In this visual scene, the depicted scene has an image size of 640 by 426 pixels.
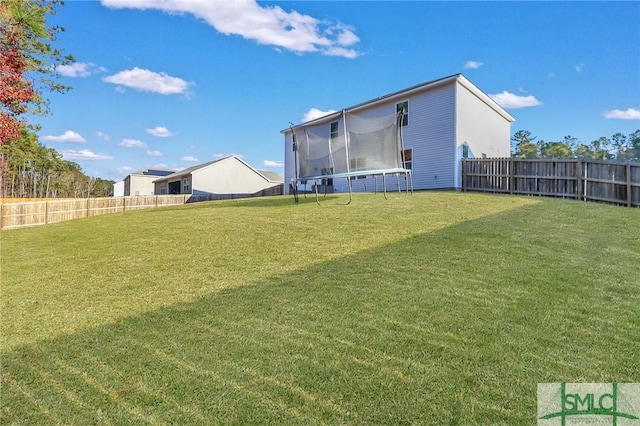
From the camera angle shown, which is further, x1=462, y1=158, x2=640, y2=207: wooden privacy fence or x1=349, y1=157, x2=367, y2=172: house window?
x1=349, y1=157, x2=367, y2=172: house window

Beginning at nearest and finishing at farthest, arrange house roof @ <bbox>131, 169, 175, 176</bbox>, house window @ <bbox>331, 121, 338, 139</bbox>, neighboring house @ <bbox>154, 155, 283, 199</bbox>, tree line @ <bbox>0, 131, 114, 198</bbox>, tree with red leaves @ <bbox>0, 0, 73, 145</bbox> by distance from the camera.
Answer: tree with red leaves @ <bbox>0, 0, 73, 145</bbox> < house window @ <bbox>331, 121, 338, 139</bbox> < neighboring house @ <bbox>154, 155, 283, 199</bbox> < tree line @ <bbox>0, 131, 114, 198</bbox> < house roof @ <bbox>131, 169, 175, 176</bbox>

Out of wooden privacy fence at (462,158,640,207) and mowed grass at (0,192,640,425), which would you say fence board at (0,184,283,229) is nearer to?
mowed grass at (0,192,640,425)

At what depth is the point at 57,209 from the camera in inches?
512

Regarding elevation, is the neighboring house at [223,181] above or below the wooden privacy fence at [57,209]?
above

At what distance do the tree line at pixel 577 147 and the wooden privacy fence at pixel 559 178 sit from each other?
24.7 metres

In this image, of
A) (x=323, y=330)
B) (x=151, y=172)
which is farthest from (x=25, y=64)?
(x=151, y=172)

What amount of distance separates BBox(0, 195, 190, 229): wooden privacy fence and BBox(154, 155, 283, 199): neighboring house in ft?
26.0

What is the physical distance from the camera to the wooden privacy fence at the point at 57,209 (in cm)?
1127

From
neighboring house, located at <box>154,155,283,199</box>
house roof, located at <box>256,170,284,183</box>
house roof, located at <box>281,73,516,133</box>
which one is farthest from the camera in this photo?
house roof, located at <box>256,170,284,183</box>

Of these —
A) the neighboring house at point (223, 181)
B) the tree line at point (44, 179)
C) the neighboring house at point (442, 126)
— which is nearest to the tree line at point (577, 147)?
the neighboring house at point (442, 126)

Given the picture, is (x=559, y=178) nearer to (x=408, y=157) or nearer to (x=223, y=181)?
(x=408, y=157)

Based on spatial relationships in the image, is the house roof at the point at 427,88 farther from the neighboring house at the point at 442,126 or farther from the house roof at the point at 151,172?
the house roof at the point at 151,172

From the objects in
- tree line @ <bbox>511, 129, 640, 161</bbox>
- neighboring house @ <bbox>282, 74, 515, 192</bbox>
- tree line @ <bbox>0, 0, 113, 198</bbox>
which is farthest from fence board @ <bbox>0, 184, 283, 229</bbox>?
tree line @ <bbox>511, 129, 640, 161</bbox>

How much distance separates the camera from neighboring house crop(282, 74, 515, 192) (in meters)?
14.0
